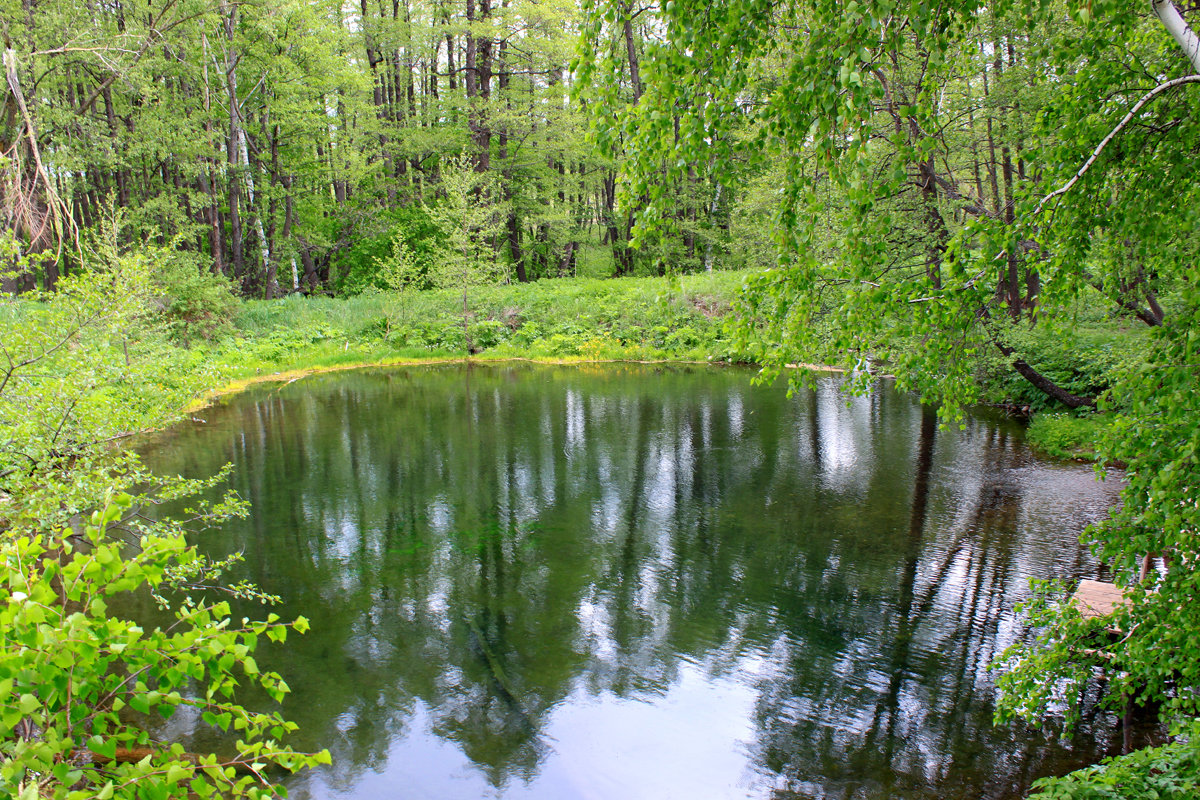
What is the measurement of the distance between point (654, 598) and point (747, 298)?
194 inches

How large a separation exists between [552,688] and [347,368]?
63.9 feet

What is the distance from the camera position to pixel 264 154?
29.5m

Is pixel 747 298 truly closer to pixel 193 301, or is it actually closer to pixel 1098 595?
pixel 1098 595

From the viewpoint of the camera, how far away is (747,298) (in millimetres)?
4055

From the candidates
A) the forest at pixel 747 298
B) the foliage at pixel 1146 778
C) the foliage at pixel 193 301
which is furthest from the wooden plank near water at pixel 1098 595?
the foliage at pixel 193 301

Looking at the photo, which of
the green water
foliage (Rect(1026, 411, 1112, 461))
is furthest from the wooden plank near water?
foliage (Rect(1026, 411, 1112, 461))

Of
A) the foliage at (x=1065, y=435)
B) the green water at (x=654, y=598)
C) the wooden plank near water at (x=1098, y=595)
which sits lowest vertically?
the green water at (x=654, y=598)

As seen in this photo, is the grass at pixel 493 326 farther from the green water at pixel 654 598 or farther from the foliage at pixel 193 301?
the green water at pixel 654 598

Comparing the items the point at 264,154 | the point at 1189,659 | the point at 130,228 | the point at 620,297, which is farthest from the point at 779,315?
the point at 264,154

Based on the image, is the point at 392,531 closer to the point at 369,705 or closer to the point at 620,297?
the point at 369,705

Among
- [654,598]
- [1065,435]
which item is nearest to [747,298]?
[654,598]

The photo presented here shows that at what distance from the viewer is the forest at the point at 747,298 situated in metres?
2.33

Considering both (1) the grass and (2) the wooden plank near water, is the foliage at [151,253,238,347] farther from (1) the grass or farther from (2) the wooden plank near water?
(2) the wooden plank near water

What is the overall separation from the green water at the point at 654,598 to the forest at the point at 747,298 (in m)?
0.76
